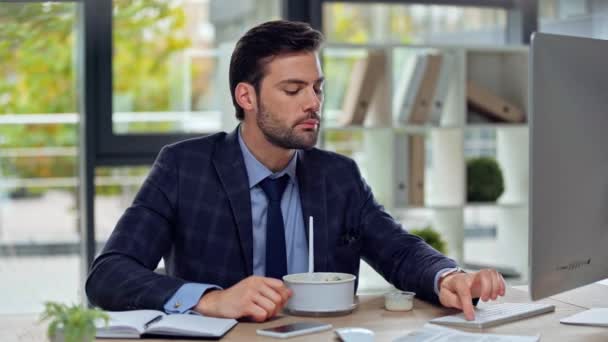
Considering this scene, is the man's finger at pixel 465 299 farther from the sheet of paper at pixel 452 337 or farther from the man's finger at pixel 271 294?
the man's finger at pixel 271 294

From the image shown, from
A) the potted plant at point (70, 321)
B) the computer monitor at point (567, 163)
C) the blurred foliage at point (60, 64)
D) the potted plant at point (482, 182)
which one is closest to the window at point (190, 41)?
the blurred foliage at point (60, 64)

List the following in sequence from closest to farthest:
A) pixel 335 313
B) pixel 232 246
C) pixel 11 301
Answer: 1. pixel 335 313
2. pixel 232 246
3. pixel 11 301

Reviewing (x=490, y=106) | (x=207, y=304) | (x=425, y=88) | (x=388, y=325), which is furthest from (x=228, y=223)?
(x=490, y=106)

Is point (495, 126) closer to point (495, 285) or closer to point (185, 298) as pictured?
point (495, 285)

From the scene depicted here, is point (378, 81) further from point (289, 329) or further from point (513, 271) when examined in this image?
point (289, 329)

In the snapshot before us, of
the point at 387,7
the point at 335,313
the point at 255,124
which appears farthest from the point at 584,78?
the point at 387,7

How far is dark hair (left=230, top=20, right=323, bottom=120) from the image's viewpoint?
220 centimetres

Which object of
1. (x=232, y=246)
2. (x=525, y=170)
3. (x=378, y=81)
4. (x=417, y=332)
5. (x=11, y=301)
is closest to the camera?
(x=417, y=332)

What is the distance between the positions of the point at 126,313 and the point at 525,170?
2723 mm

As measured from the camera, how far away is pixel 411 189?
3.80m

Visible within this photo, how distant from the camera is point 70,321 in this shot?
1252 mm

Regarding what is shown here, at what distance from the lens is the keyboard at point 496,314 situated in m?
1.67

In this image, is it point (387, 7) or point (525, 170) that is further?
point (387, 7)

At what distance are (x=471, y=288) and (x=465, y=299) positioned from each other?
0.19 ft
